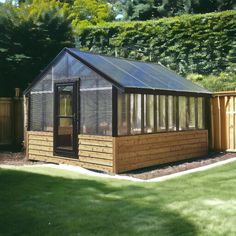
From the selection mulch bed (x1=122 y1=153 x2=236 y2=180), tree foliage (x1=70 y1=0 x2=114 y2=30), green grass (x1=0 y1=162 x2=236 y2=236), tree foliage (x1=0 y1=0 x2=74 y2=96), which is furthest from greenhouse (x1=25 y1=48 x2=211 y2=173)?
tree foliage (x1=70 y1=0 x2=114 y2=30)

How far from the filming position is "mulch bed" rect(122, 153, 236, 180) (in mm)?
9852

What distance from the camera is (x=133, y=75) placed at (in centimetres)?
1109

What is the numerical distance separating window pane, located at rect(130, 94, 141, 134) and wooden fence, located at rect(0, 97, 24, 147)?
7017 mm

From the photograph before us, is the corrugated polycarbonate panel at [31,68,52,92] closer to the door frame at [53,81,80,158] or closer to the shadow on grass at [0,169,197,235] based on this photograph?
the door frame at [53,81,80,158]

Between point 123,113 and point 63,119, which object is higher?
point 123,113

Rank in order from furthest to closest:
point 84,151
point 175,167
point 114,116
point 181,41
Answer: point 181,41, point 175,167, point 84,151, point 114,116

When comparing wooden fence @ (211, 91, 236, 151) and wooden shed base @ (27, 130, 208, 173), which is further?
wooden fence @ (211, 91, 236, 151)

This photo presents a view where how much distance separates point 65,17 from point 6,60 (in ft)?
12.9

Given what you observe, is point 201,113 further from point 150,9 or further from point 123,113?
point 150,9

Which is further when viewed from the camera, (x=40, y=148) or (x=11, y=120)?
(x=11, y=120)

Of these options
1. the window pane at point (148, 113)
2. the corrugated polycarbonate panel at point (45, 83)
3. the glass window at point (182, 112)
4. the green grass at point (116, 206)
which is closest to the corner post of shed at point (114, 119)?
the green grass at point (116, 206)

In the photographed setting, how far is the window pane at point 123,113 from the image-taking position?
32.7 feet

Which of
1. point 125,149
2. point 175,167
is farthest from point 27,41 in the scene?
point 175,167

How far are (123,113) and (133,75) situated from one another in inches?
60.1
